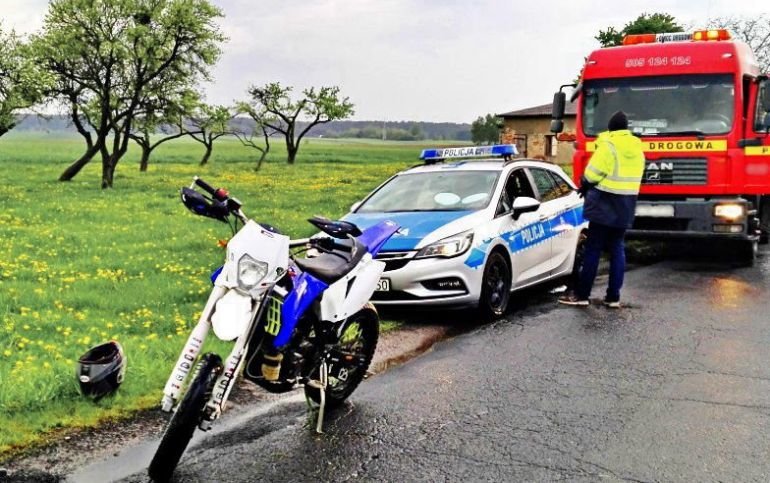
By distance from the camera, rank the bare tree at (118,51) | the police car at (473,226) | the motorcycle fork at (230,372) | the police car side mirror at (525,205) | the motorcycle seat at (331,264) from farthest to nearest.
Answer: the bare tree at (118,51)
the police car side mirror at (525,205)
the police car at (473,226)
the motorcycle seat at (331,264)
the motorcycle fork at (230,372)

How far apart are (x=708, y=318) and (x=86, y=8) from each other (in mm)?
32644

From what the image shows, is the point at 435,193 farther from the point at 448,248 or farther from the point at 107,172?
the point at 107,172

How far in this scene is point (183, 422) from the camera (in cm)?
376

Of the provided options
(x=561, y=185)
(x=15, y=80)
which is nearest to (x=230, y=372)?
(x=561, y=185)

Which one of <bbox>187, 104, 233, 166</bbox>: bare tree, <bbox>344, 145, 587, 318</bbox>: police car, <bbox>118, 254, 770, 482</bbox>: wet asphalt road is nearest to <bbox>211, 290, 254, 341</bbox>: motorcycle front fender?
<bbox>118, 254, 770, 482</bbox>: wet asphalt road

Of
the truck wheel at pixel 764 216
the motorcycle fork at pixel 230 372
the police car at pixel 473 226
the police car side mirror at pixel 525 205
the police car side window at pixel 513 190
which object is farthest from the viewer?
the truck wheel at pixel 764 216

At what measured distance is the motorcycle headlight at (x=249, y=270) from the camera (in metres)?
3.81

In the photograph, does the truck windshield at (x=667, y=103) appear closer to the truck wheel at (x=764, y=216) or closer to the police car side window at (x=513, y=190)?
the truck wheel at (x=764, y=216)

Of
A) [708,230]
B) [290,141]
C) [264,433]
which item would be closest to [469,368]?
[264,433]

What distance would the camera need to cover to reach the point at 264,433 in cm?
463

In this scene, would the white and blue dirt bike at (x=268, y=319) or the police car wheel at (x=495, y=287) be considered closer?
the white and blue dirt bike at (x=268, y=319)

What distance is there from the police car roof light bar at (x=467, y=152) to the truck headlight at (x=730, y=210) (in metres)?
3.76

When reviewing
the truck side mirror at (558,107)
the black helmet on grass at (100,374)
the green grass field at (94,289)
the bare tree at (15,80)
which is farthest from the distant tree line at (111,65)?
the black helmet on grass at (100,374)

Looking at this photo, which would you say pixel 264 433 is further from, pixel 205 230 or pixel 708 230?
pixel 205 230
